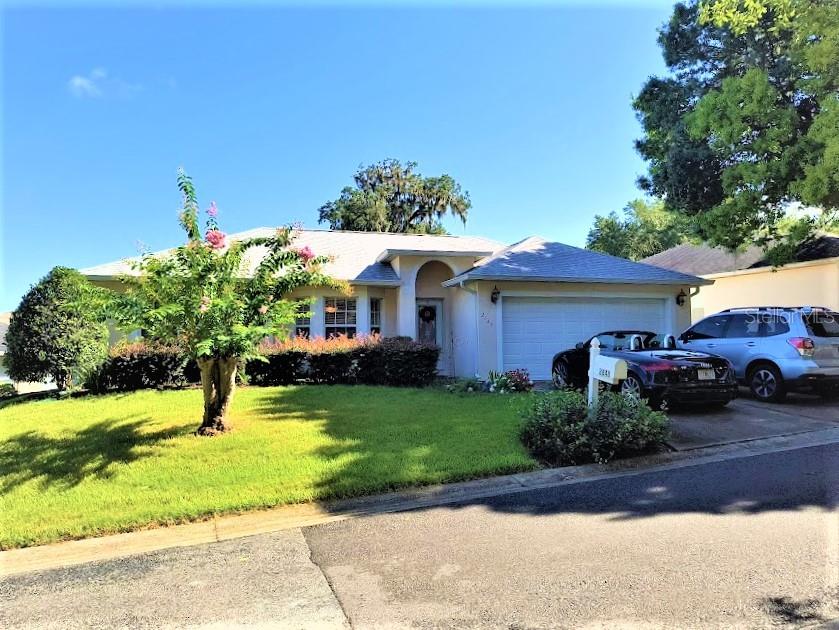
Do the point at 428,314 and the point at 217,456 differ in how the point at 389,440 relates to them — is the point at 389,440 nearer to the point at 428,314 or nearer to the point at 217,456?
the point at 217,456

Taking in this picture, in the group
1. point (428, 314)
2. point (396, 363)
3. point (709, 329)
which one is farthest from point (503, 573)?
point (428, 314)

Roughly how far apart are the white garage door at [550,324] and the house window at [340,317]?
4.55 meters

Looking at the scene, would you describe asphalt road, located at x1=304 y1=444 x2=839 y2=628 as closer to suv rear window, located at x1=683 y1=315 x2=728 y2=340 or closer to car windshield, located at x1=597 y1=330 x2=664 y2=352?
car windshield, located at x1=597 y1=330 x2=664 y2=352

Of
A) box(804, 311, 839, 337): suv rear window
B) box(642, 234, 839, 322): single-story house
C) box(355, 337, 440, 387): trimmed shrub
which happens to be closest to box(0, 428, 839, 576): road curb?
box(804, 311, 839, 337): suv rear window

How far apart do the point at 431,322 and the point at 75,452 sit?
10508 millimetres

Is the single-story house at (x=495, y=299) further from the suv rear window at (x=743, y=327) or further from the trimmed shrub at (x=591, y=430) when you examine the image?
the trimmed shrub at (x=591, y=430)

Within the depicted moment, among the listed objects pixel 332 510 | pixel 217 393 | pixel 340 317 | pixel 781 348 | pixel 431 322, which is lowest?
pixel 332 510

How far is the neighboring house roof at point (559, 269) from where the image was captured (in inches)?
513

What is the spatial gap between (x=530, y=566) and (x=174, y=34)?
34.1 ft

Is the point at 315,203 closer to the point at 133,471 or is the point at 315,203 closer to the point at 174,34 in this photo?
the point at 174,34

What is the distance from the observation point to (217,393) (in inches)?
297

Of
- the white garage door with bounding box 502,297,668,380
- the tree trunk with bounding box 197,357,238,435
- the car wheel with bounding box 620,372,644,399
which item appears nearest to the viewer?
the tree trunk with bounding box 197,357,238,435

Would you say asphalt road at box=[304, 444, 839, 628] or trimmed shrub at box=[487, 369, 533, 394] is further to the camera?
trimmed shrub at box=[487, 369, 533, 394]

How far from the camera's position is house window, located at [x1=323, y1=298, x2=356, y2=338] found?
14.9 m
